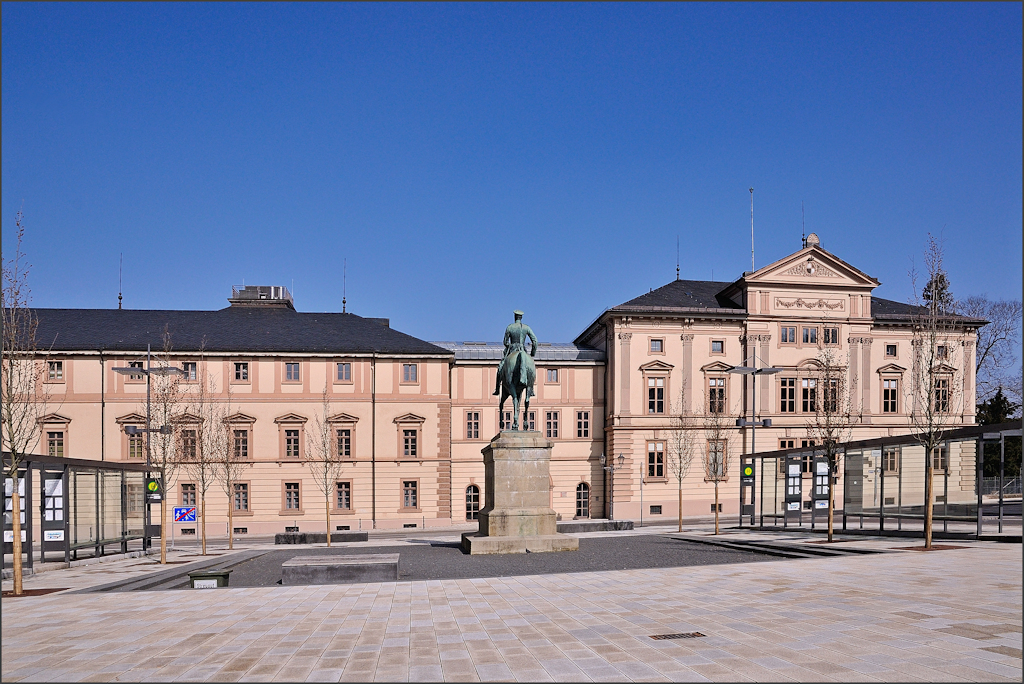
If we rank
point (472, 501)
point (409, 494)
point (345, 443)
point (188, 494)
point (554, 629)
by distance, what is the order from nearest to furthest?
point (554, 629), point (188, 494), point (345, 443), point (409, 494), point (472, 501)

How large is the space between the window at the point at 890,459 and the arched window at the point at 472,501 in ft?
101

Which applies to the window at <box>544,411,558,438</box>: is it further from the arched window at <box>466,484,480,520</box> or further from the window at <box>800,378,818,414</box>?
the window at <box>800,378,818,414</box>

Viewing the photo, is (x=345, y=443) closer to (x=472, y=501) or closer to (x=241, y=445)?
(x=241, y=445)

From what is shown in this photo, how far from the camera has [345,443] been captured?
52125 millimetres

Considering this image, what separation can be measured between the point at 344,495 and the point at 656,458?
20.9 metres

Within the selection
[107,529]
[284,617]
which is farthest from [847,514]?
[107,529]

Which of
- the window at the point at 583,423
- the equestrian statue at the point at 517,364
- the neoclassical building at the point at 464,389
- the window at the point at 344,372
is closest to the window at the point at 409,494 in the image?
the neoclassical building at the point at 464,389

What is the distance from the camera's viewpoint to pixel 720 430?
56.0 metres

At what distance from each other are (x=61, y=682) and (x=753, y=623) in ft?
Answer: 25.8

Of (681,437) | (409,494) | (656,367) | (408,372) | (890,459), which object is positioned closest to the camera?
(890,459)

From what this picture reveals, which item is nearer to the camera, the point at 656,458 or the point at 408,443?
the point at 408,443

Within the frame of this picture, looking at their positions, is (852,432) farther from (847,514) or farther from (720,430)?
(847,514)

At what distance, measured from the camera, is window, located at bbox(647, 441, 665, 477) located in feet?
181

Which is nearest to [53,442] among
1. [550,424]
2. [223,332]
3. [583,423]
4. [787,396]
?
[223,332]
